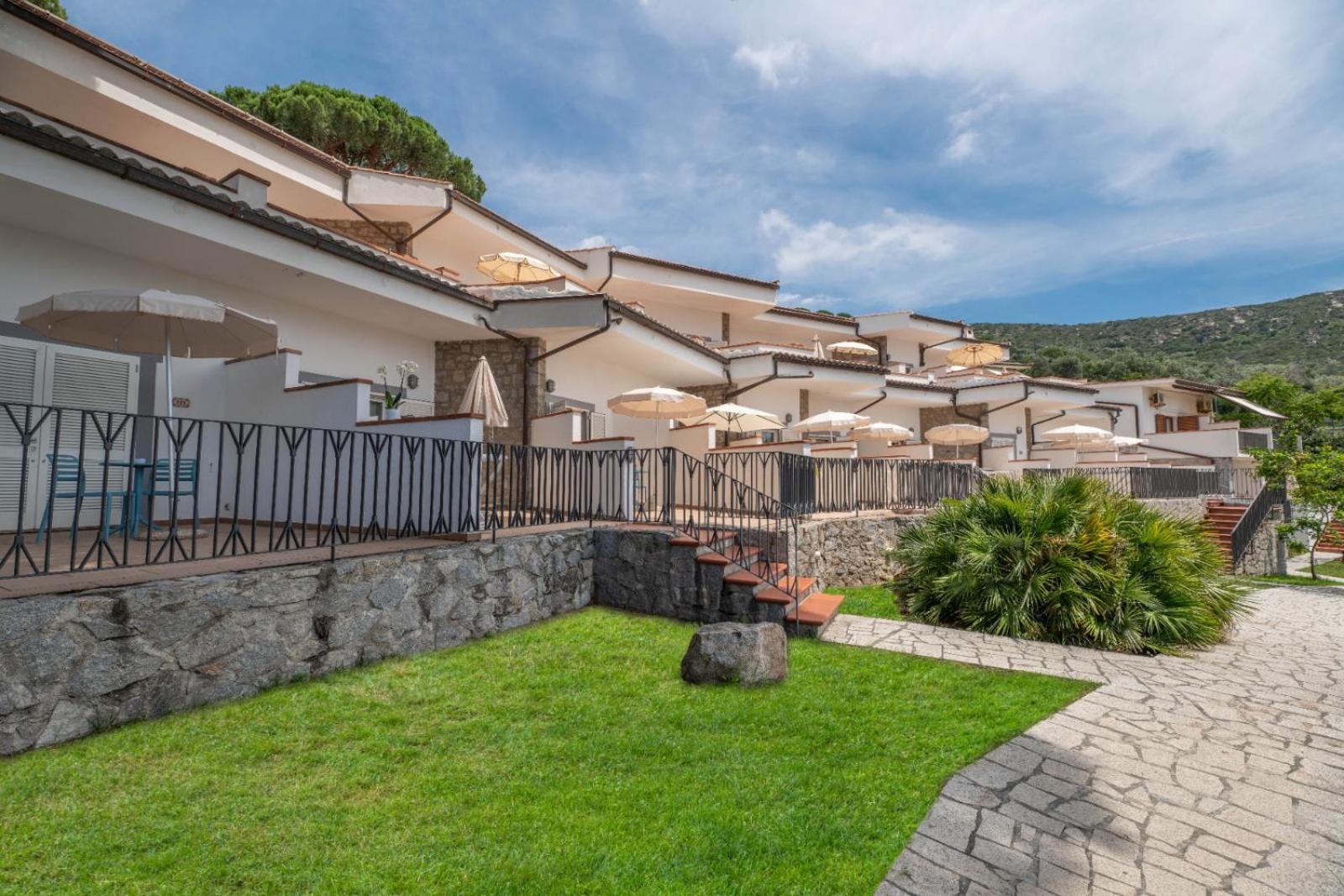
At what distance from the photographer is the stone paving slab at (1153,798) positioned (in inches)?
118

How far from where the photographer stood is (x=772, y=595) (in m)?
6.91

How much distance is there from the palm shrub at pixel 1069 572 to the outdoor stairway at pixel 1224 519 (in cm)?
1082

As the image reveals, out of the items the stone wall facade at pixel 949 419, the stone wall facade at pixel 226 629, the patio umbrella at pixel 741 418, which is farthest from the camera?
the stone wall facade at pixel 949 419

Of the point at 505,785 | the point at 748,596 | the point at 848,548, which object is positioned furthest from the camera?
the point at 848,548

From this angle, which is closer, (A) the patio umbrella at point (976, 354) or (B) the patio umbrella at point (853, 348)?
(B) the patio umbrella at point (853, 348)

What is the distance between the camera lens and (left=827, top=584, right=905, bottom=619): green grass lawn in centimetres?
868

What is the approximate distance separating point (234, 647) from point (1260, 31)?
42.1 ft

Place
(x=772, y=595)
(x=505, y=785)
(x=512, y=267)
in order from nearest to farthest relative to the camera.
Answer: (x=505, y=785) < (x=772, y=595) < (x=512, y=267)

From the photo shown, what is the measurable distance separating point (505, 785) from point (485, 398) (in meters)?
6.46

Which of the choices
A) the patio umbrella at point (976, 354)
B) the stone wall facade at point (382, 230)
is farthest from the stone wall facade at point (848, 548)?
the patio umbrella at point (976, 354)

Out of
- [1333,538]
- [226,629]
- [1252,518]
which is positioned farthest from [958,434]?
[226,629]

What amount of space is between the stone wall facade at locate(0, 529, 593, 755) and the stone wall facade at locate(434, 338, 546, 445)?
17.3 feet

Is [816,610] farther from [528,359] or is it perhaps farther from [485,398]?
[528,359]

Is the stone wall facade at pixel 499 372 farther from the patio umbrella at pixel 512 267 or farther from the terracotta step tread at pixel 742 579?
the terracotta step tread at pixel 742 579
